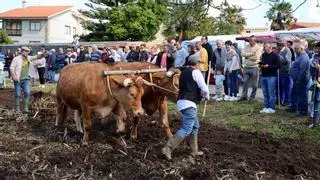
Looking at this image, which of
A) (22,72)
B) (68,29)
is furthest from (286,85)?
(68,29)

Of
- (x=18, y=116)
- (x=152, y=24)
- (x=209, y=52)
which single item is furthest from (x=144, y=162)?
(x=152, y=24)

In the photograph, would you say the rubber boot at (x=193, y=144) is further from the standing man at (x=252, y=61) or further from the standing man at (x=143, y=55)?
the standing man at (x=143, y=55)

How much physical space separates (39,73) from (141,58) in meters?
6.62

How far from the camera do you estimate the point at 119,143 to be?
912 centimetres

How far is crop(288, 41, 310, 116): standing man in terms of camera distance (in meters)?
12.0

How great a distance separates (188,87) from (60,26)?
79.3 metres

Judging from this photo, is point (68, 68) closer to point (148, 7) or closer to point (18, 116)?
point (18, 116)

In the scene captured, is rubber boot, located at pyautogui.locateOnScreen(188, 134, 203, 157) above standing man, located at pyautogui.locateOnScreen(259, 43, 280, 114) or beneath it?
beneath

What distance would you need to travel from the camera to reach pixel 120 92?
907 cm

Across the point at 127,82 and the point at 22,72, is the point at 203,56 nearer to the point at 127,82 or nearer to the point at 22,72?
the point at 22,72

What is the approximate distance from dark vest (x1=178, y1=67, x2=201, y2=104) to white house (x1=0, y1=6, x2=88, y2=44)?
231ft

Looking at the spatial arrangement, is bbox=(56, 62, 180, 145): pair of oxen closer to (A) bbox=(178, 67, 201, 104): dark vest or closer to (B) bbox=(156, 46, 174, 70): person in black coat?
(A) bbox=(178, 67, 201, 104): dark vest

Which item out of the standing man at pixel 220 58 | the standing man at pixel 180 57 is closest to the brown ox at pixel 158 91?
the standing man at pixel 180 57

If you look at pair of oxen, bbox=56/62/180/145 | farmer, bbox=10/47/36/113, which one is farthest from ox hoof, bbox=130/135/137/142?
farmer, bbox=10/47/36/113
